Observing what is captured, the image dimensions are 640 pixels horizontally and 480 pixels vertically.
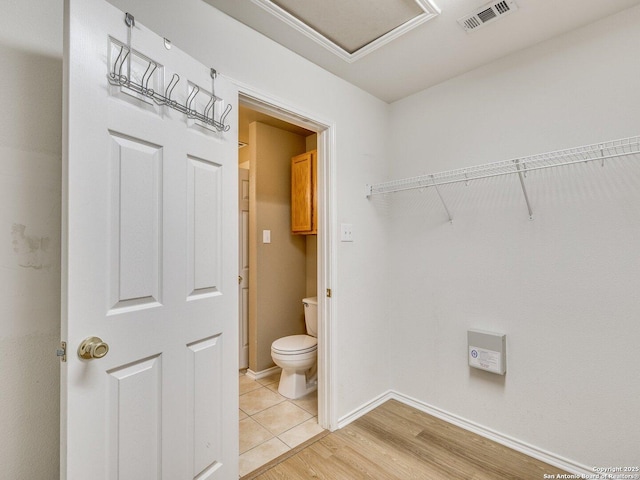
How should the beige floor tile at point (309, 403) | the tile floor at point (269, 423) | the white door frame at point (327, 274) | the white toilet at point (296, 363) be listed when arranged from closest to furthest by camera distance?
1. the tile floor at point (269, 423)
2. the white door frame at point (327, 274)
3. the beige floor tile at point (309, 403)
4. the white toilet at point (296, 363)

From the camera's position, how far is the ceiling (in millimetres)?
1503

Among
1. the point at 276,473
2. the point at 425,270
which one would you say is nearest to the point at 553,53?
the point at 425,270

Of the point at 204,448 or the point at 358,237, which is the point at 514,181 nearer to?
the point at 358,237

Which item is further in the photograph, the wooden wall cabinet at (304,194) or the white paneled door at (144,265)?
the wooden wall cabinet at (304,194)

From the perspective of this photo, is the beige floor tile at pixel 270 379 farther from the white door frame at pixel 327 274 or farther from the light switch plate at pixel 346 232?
the light switch plate at pixel 346 232

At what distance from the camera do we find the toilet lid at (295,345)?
2.47m

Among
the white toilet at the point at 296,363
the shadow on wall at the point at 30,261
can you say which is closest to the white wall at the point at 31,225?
the shadow on wall at the point at 30,261

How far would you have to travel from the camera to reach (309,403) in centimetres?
244

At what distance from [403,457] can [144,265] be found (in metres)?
1.76

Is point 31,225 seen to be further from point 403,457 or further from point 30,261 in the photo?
point 403,457

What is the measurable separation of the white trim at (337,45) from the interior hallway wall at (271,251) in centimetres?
133

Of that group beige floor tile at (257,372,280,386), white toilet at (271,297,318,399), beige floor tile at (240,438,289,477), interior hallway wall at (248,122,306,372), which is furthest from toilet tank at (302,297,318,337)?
beige floor tile at (240,438,289,477)

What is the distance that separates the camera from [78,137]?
0.93m

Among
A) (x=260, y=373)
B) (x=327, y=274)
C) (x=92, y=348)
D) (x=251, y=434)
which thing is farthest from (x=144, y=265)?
(x=260, y=373)
